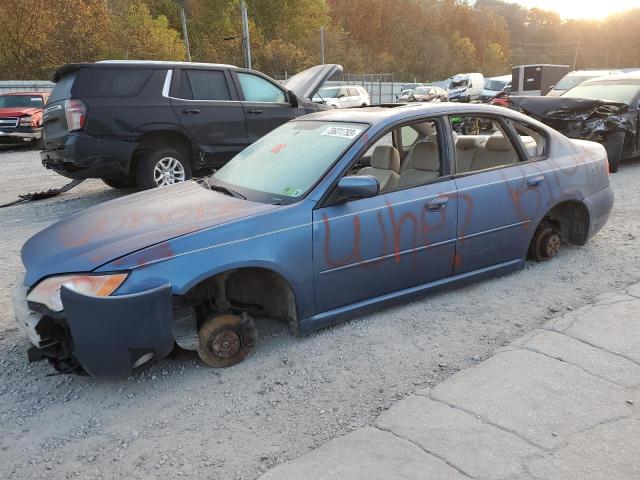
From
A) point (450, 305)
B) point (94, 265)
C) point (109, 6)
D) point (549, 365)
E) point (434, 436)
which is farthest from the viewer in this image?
point (109, 6)

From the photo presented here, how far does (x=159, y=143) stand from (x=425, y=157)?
4501 mm

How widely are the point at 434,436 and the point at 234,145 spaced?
608 cm

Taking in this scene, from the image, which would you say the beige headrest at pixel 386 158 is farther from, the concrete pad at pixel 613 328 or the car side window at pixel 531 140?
the concrete pad at pixel 613 328

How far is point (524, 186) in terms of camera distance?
422 centimetres

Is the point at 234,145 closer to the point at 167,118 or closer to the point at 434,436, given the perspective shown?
Result: the point at 167,118

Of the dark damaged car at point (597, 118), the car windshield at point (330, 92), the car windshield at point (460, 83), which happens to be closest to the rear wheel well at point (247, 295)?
the dark damaged car at point (597, 118)

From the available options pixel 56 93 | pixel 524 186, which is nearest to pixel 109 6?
pixel 56 93

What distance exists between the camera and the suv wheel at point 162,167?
A: 7.20m

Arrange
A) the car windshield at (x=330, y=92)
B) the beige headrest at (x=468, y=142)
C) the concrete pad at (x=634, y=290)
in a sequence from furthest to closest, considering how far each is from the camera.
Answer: the car windshield at (x=330, y=92) < the beige headrest at (x=468, y=142) < the concrete pad at (x=634, y=290)

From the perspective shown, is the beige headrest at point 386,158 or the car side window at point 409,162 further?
the beige headrest at point 386,158

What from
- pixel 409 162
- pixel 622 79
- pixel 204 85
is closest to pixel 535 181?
pixel 409 162

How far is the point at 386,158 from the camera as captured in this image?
4219 mm

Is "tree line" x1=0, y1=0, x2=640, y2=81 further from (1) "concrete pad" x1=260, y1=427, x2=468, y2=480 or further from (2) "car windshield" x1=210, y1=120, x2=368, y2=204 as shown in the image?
(1) "concrete pad" x1=260, y1=427, x2=468, y2=480

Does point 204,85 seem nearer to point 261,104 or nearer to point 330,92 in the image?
point 261,104
